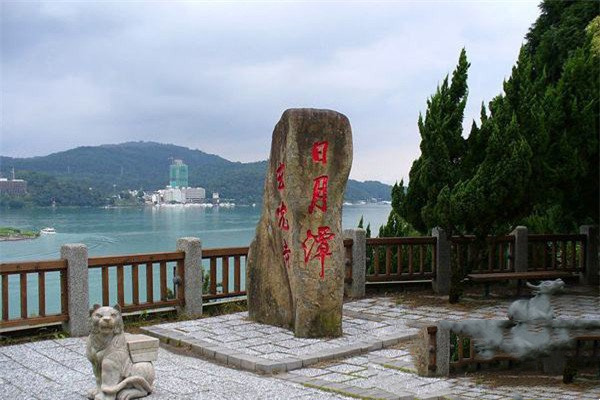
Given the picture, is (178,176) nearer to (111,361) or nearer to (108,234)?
(108,234)

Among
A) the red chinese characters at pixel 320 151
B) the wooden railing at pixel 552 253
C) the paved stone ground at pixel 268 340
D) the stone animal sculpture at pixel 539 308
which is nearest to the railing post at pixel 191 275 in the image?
the paved stone ground at pixel 268 340

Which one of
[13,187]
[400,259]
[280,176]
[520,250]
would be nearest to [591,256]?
[520,250]

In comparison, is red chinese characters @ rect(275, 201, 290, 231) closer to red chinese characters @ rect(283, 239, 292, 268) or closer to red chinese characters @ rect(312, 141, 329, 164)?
red chinese characters @ rect(283, 239, 292, 268)

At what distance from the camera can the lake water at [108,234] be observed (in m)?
25.4

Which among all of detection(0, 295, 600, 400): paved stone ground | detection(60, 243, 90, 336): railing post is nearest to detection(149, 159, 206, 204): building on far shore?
detection(60, 243, 90, 336): railing post

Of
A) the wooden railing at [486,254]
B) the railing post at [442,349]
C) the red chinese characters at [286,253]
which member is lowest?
the railing post at [442,349]

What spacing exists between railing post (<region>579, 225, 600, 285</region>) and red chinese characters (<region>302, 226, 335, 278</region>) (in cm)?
739

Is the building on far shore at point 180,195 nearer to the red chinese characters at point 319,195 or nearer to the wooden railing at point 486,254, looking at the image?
the wooden railing at point 486,254

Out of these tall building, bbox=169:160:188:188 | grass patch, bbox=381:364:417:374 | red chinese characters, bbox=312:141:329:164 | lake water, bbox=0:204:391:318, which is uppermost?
tall building, bbox=169:160:188:188

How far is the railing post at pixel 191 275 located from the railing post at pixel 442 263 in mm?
4554

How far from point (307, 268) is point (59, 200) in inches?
1654

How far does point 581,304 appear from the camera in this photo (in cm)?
1064

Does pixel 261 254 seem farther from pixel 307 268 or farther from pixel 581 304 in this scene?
pixel 581 304

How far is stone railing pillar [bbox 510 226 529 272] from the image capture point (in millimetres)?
12234
